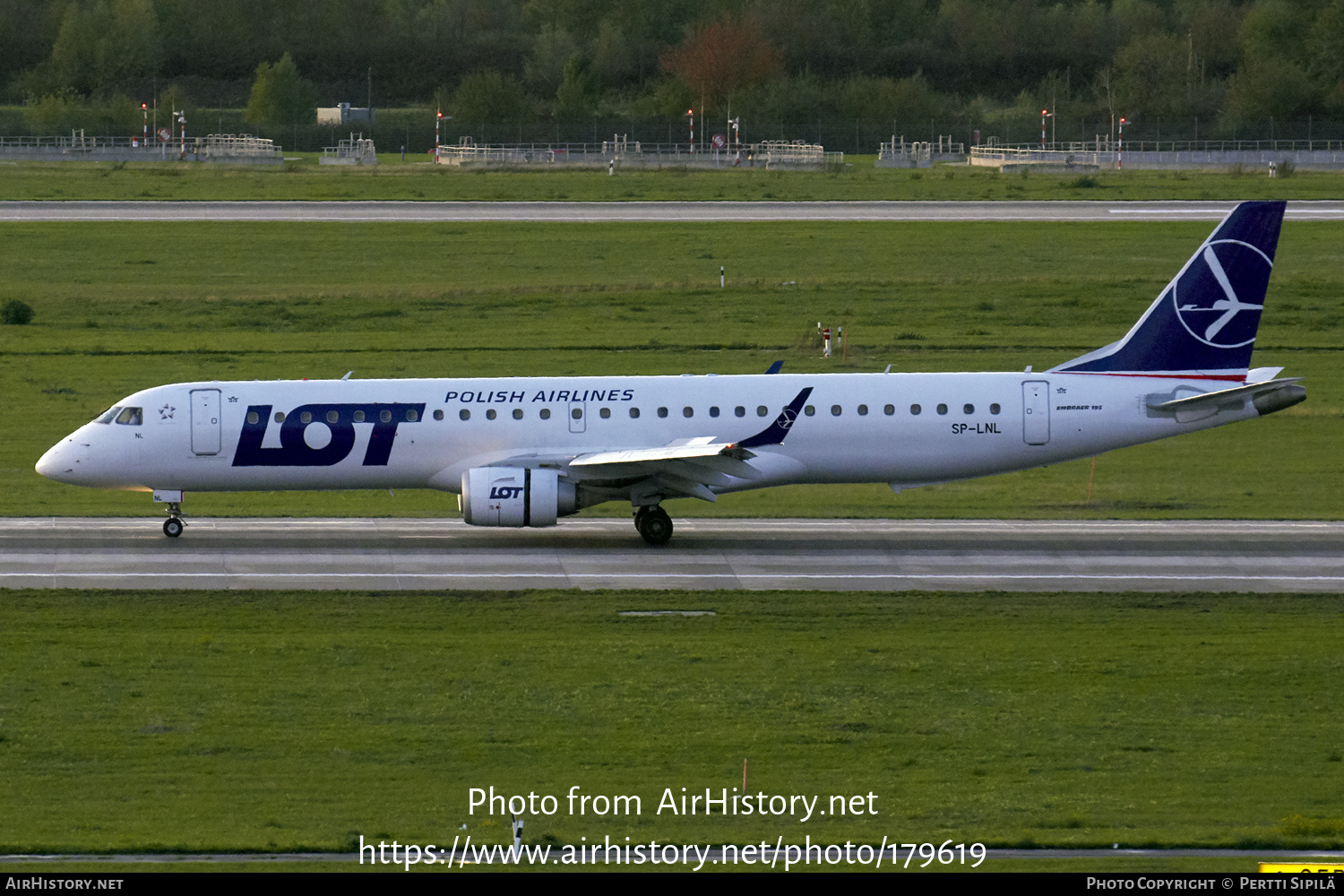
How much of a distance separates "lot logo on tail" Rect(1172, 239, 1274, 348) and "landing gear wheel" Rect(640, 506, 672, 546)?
13.0 metres

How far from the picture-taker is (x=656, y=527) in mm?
38656

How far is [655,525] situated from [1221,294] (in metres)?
14.4

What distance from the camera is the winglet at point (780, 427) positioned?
124 feet

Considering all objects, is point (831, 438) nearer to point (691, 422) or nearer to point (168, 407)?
point (691, 422)

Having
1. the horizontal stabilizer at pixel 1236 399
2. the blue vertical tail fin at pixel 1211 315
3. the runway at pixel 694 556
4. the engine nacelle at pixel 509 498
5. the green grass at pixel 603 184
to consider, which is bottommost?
the runway at pixel 694 556

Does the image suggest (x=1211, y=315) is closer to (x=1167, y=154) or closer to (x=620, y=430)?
(x=620, y=430)

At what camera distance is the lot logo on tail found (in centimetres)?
4031

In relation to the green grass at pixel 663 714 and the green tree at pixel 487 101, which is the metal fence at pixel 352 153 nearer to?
the green tree at pixel 487 101

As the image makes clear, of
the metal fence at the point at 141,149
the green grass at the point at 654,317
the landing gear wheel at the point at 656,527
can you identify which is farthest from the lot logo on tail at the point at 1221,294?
the metal fence at the point at 141,149

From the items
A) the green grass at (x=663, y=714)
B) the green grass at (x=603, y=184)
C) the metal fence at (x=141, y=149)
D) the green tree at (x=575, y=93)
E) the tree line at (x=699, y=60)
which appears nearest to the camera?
the green grass at (x=663, y=714)

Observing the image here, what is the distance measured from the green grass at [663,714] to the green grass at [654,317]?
38.8ft

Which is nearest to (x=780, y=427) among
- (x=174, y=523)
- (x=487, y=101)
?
(x=174, y=523)

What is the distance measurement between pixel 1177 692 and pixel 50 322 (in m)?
54.1
